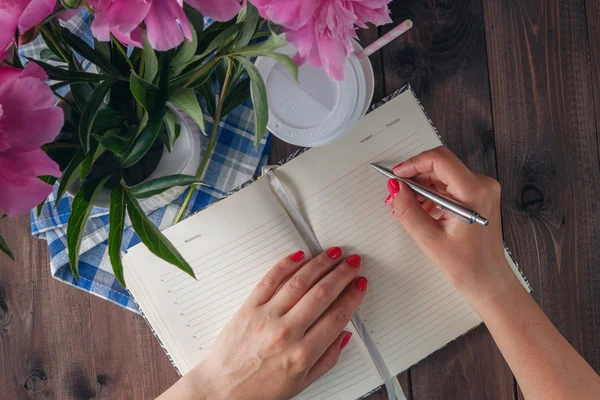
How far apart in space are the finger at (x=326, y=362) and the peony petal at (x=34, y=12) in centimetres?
58

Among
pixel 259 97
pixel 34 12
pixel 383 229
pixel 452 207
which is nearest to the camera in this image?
pixel 34 12

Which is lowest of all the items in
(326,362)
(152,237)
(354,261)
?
(326,362)

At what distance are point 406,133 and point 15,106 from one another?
538mm

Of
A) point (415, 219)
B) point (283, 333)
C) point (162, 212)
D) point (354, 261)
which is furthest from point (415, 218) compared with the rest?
point (162, 212)

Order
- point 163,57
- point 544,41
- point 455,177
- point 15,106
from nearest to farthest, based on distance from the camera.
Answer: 1. point 15,106
2. point 163,57
3. point 455,177
4. point 544,41

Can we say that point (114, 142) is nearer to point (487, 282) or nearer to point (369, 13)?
point (369, 13)

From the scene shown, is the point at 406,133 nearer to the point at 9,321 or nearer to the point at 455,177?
the point at 455,177

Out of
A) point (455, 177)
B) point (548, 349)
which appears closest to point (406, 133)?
point (455, 177)

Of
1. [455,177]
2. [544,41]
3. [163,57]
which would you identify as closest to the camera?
[163,57]

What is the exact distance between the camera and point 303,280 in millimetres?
724

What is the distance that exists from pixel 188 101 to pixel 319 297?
38cm

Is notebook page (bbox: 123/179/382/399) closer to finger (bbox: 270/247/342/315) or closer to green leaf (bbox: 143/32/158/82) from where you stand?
finger (bbox: 270/247/342/315)

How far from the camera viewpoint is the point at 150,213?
0.74 metres

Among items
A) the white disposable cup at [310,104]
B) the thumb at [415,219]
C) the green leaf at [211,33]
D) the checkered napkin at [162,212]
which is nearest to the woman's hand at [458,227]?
the thumb at [415,219]
